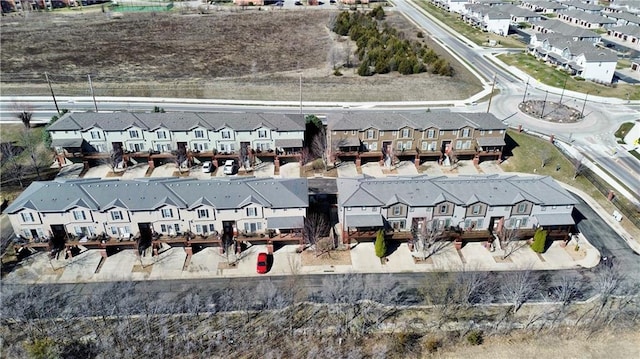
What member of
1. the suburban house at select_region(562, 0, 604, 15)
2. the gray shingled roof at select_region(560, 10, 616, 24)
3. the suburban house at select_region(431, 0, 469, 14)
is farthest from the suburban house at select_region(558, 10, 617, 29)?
the suburban house at select_region(431, 0, 469, 14)

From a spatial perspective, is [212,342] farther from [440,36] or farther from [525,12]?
[525,12]

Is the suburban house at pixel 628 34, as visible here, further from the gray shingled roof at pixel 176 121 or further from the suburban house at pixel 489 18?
the gray shingled roof at pixel 176 121

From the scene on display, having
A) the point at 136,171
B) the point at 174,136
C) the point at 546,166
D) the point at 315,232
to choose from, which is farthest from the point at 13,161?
the point at 546,166

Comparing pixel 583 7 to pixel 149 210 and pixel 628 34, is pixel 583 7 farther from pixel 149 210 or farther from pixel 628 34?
pixel 149 210

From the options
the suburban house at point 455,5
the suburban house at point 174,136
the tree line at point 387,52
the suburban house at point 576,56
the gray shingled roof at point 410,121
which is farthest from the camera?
the suburban house at point 455,5

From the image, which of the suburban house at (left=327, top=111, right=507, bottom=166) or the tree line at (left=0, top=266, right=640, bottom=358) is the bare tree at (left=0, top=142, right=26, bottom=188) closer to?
the tree line at (left=0, top=266, right=640, bottom=358)

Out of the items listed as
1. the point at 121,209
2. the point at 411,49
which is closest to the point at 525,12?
the point at 411,49

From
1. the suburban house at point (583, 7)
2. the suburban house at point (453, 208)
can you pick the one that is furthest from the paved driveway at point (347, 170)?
the suburban house at point (583, 7)

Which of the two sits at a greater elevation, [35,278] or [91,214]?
[91,214]
